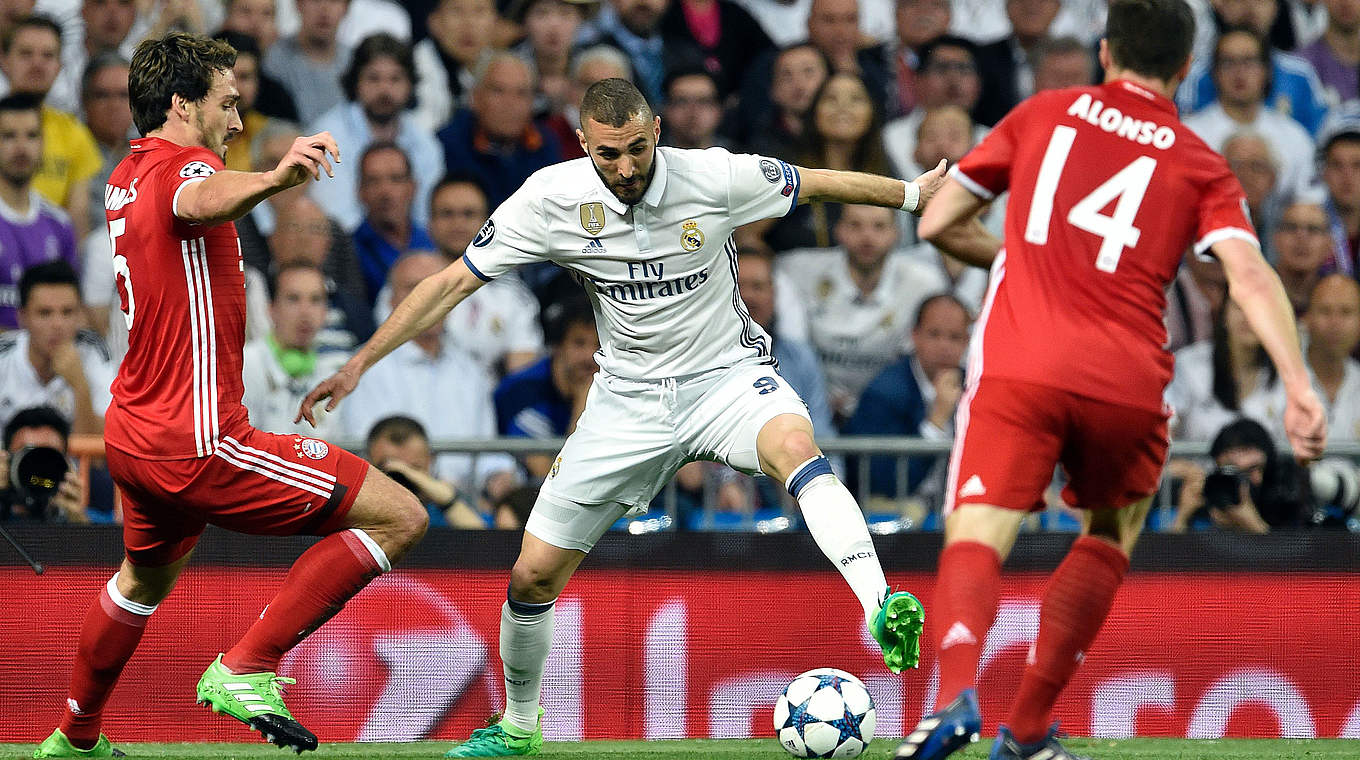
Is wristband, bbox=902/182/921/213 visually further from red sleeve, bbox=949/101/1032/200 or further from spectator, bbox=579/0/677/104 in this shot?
spectator, bbox=579/0/677/104

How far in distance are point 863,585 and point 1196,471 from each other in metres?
3.96

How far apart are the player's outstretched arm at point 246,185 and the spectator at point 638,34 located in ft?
17.0

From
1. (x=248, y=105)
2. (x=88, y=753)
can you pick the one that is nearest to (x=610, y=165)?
(x=88, y=753)

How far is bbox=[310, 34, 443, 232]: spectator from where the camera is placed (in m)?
9.62

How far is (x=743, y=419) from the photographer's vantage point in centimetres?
581

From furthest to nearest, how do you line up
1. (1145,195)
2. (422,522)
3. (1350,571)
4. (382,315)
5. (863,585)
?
(382,315) → (1350,571) → (422,522) → (863,585) → (1145,195)

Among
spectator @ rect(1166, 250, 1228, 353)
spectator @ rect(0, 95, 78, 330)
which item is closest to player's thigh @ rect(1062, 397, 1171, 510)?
spectator @ rect(1166, 250, 1228, 353)

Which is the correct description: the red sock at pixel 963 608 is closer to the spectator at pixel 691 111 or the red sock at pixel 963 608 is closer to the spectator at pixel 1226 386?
the spectator at pixel 1226 386

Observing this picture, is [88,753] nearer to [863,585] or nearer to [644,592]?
[644,592]

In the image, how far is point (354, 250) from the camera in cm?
934

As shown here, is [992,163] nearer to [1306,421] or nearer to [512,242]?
[1306,421]

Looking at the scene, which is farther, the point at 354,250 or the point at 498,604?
the point at 354,250

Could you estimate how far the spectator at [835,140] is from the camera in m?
9.53

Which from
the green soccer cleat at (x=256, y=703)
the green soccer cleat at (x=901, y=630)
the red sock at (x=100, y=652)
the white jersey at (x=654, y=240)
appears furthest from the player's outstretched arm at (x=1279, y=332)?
the red sock at (x=100, y=652)
